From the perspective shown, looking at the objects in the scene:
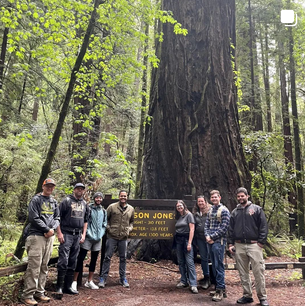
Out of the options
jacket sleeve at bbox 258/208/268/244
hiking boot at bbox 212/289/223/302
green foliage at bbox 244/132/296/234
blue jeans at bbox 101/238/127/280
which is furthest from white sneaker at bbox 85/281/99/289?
green foliage at bbox 244/132/296/234

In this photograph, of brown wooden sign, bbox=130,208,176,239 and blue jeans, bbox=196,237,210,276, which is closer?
blue jeans, bbox=196,237,210,276

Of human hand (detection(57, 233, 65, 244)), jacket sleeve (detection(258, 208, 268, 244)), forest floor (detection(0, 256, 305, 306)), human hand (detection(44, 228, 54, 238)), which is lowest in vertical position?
forest floor (detection(0, 256, 305, 306))

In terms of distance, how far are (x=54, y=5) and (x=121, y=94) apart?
239 inches

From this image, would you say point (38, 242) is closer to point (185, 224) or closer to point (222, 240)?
point (185, 224)

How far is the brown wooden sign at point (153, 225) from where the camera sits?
5.89 meters

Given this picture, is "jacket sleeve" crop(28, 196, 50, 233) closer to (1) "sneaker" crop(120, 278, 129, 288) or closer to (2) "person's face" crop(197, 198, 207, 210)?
(1) "sneaker" crop(120, 278, 129, 288)

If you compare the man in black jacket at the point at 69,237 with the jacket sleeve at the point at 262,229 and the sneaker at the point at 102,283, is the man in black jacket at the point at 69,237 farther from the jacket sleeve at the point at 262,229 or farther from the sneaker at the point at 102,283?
the jacket sleeve at the point at 262,229

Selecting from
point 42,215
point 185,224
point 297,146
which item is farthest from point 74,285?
point 297,146

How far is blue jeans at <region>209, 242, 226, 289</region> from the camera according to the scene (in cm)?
468

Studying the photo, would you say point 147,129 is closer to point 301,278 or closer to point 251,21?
point 301,278

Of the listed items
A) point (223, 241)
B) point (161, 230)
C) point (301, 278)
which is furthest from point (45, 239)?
point (301, 278)

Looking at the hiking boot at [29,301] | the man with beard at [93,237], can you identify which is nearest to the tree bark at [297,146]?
the man with beard at [93,237]

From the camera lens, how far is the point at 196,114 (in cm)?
757

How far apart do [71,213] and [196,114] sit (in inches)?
173
